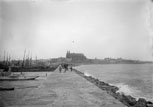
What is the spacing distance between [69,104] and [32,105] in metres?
1.34

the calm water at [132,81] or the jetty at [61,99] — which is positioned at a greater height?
the jetty at [61,99]

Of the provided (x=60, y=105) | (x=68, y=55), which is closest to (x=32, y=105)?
(x=60, y=105)

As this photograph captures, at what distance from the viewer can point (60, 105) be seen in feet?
19.4

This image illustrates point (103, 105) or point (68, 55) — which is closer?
point (103, 105)

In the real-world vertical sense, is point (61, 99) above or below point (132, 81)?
above

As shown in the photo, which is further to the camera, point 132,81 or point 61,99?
point 132,81

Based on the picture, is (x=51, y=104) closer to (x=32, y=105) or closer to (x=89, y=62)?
(x=32, y=105)

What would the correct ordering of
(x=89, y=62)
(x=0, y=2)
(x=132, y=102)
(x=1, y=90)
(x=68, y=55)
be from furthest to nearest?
(x=89, y=62) < (x=68, y=55) < (x=1, y=90) < (x=132, y=102) < (x=0, y=2)

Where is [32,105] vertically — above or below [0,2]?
below

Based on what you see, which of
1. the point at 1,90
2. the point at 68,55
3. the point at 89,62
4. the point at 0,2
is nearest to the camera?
Answer: the point at 0,2

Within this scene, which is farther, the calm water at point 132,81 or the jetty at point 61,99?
the calm water at point 132,81

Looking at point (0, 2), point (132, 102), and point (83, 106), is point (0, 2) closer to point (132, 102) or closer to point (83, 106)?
point (83, 106)

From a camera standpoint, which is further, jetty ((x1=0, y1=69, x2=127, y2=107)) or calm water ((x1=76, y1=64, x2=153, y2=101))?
calm water ((x1=76, y1=64, x2=153, y2=101))

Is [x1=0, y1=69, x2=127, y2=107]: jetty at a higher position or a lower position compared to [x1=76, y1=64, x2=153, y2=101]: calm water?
higher
